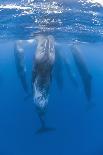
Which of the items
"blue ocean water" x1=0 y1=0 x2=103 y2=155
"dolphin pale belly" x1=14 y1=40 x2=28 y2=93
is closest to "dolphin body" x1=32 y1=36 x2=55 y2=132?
"dolphin pale belly" x1=14 y1=40 x2=28 y2=93

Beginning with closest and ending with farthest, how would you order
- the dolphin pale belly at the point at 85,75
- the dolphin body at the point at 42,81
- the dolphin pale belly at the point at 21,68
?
1. the dolphin body at the point at 42,81
2. the dolphin pale belly at the point at 21,68
3. the dolphin pale belly at the point at 85,75

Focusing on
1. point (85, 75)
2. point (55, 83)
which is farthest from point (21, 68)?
point (55, 83)

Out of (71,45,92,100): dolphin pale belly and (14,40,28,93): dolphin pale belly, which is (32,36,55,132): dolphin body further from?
(71,45,92,100): dolphin pale belly

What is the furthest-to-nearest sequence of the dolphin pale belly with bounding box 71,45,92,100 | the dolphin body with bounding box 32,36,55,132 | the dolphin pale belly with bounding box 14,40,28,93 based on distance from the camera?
the dolphin pale belly with bounding box 71,45,92,100 < the dolphin pale belly with bounding box 14,40,28,93 < the dolphin body with bounding box 32,36,55,132

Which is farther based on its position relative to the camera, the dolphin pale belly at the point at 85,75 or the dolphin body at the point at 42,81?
the dolphin pale belly at the point at 85,75

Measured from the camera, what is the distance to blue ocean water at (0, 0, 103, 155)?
52.5 feet

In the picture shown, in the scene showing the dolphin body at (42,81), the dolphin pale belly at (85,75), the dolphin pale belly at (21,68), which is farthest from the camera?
the dolphin pale belly at (85,75)

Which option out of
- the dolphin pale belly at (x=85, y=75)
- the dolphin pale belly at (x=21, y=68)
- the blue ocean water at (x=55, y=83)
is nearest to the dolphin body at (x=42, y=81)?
the dolphin pale belly at (x=21, y=68)

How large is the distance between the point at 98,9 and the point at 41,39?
4.79 meters

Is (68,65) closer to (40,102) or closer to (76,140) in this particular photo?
(40,102)

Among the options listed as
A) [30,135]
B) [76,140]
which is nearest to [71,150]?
[76,140]

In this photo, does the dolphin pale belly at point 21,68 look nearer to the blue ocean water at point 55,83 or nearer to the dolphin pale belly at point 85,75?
the blue ocean water at point 55,83

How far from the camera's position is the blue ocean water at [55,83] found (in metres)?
16.0

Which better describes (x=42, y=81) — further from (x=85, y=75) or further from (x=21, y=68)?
(x=85, y=75)
